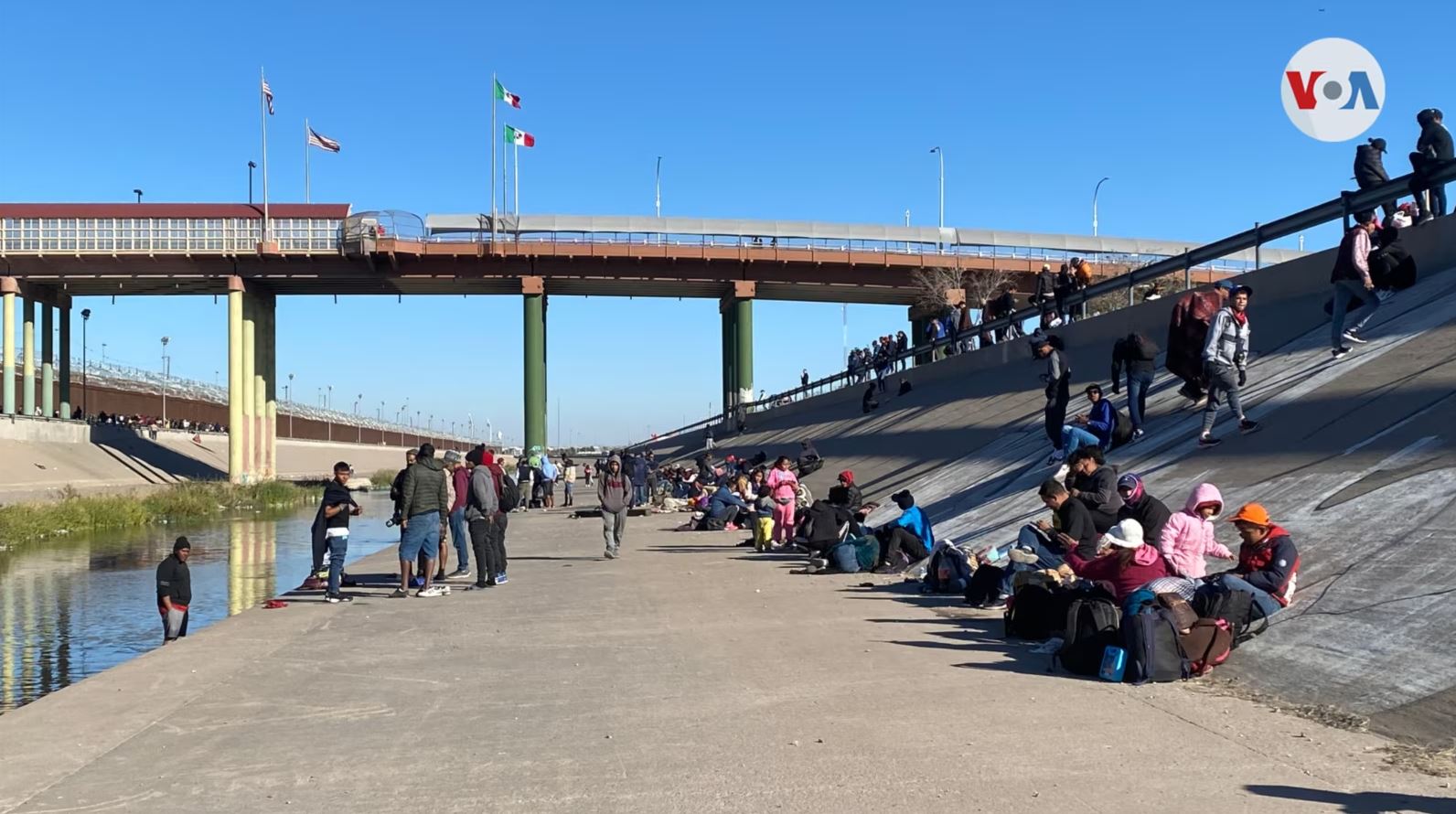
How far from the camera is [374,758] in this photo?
20.8 feet

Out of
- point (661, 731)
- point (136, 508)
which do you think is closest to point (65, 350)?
point (136, 508)

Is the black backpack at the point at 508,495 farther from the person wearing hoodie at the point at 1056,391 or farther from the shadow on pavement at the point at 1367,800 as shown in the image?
the shadow on pavement at the point at 1367,800

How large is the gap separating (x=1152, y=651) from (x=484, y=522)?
9.15 metres

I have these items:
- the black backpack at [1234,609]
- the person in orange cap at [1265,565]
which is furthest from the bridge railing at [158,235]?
the black backpack at [1234,609]

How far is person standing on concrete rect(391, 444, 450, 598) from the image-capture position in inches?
534

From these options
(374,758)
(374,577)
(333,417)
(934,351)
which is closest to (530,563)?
(374,577)

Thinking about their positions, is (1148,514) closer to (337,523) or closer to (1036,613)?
(1036,613)

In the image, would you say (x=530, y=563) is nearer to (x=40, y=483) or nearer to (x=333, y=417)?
(x=40, y=483)

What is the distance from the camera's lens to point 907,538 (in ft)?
47.9

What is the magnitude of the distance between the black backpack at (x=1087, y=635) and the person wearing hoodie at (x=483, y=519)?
330 inches

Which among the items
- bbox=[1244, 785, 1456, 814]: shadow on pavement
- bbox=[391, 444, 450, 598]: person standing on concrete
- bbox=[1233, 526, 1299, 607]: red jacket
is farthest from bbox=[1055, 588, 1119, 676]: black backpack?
bbox=[391, 444, 450, 598]: person standing on concrete

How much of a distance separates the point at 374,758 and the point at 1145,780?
3996mm

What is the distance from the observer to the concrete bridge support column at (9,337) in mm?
57312

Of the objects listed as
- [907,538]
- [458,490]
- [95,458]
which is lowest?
[907,538]
